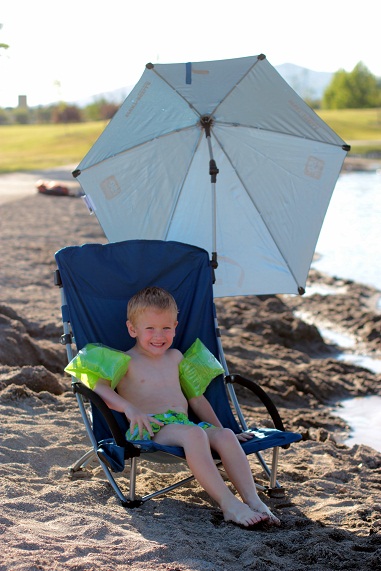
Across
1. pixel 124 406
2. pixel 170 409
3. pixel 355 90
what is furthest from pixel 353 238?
pixel 355 90

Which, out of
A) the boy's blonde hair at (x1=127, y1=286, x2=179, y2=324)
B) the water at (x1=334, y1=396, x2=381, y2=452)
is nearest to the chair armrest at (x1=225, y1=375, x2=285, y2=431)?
the boy's blonde hair at (x1=127, y1=286, x2=179, y2=324)

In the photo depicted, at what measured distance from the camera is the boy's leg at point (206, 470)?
3863 millimetres

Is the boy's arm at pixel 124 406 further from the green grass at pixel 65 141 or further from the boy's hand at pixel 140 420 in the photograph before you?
the green grass at pixel 65 141

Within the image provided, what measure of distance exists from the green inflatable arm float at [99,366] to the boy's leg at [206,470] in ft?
1.45

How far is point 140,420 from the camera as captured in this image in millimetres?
4203

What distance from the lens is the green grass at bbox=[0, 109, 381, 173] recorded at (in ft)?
134

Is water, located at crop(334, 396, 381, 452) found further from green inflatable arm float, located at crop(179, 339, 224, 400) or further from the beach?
green inflatable arm float, located at crop(179, 339, 224, 400)

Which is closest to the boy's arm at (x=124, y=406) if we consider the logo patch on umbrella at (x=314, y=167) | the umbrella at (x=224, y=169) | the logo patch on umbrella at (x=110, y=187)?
the umbrella at (x=224, y=169)

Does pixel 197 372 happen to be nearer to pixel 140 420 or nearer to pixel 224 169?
pixel 140 420

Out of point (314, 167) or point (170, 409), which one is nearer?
point (170, 409)

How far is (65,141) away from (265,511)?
51.3 meters

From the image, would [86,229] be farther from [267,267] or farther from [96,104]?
[96,104]

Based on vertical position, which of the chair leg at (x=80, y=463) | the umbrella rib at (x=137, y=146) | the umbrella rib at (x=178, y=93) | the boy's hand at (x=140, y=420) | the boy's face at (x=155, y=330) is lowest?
the chair leg at (x=80, y=463)

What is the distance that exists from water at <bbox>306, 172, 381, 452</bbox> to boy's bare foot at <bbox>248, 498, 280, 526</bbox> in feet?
7.63
